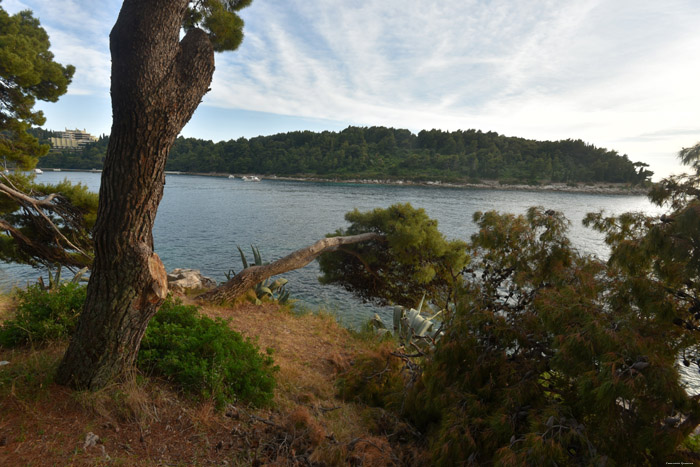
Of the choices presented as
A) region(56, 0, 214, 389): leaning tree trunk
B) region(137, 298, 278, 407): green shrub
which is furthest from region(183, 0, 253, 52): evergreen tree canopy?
region(137, 298, 278, 407): green shrub

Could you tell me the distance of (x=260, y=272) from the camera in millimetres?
8758

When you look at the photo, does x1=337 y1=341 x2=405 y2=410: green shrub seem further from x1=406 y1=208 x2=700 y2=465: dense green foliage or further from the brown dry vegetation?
x1=406 y1=208 x2=700 y2=465: dense green foliage

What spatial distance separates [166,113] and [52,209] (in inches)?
279

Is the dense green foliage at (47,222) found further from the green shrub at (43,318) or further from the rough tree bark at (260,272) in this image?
the green shrub at (43,318)

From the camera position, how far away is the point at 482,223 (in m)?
5.47

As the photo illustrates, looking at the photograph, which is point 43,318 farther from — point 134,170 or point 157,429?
point 134,170

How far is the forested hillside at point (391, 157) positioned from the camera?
3014 inches

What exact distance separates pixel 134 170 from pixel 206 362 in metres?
2.00

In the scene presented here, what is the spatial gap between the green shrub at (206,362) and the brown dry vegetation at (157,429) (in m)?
0.14

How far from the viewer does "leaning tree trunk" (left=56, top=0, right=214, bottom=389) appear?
256 centimetres

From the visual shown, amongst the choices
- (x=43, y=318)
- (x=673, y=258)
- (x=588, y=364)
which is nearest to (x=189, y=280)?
Result: (x=43, y=318)

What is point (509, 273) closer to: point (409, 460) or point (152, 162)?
point (409, 460)

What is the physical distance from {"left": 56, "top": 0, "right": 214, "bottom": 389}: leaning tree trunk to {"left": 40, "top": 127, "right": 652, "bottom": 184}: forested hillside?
7871 cm

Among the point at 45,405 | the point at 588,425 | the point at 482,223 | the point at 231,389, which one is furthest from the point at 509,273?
the point at 45,405
